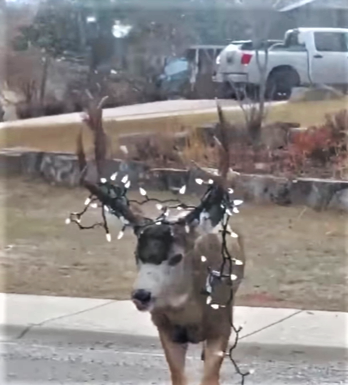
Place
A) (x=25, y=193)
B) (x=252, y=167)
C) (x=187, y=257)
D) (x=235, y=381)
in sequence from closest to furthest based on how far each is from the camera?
(x=187, y=257), (x=235, y=381), (x=252, y=167), (x=25, y=193)

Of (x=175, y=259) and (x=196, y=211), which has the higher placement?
(x=196, y=211)

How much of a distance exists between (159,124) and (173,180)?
1.29 meters

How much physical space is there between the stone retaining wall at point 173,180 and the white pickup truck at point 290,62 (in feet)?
1.66

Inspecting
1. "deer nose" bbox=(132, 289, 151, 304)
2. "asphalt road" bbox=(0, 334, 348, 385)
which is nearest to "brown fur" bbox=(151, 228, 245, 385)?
"deer nose" bbox=(132, 289, 151, 304)

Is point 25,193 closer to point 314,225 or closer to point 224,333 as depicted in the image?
point 314,225

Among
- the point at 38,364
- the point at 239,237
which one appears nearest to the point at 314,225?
the point at 38,364

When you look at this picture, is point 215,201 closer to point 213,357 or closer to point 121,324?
point 213,357

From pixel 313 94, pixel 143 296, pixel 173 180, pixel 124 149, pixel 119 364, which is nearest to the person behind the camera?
pixel 143 296

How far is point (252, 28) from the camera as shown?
550 centimetres

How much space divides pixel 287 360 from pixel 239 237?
1346mm

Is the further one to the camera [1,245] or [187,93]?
[1,245]

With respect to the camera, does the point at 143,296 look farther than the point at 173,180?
No

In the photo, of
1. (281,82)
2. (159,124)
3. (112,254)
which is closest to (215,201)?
(112,254)

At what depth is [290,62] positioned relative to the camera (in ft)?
19.2
